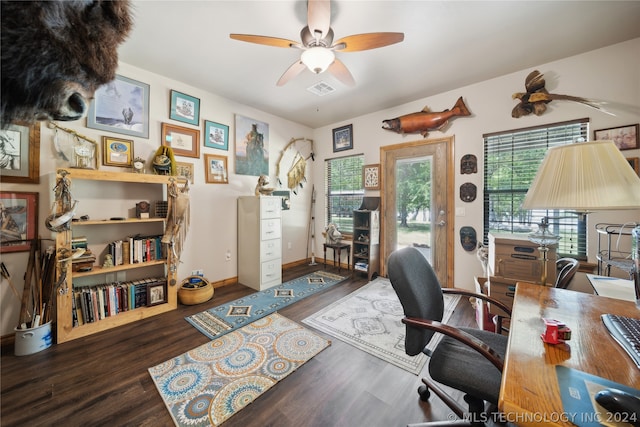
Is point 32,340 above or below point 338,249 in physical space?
below

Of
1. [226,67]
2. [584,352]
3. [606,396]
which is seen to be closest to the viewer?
[606,396]

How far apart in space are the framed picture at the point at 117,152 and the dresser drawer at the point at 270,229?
169cm

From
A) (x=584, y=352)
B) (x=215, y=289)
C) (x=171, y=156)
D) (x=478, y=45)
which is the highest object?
(x=478, y=45)

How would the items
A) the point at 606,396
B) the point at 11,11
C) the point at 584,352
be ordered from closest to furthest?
the point at 11,11
the point at 606,396
the point at 584,352

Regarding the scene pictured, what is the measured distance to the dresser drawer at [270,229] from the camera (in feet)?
10.6

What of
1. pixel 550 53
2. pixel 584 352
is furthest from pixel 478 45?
pixel 584 352

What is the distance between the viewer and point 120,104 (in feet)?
8.16

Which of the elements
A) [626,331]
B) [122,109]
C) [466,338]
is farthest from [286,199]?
[626,331]

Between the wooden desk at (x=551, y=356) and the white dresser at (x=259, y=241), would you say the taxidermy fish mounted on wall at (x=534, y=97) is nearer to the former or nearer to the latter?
the wooden desk at (x=551, y=356)

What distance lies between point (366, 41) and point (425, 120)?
1.90 meters

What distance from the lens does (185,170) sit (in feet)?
9.75

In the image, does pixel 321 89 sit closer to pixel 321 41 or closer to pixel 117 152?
pixel 321 41

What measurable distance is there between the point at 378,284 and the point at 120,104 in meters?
3.97

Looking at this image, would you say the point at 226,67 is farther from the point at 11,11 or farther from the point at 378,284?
the point at 378,284
